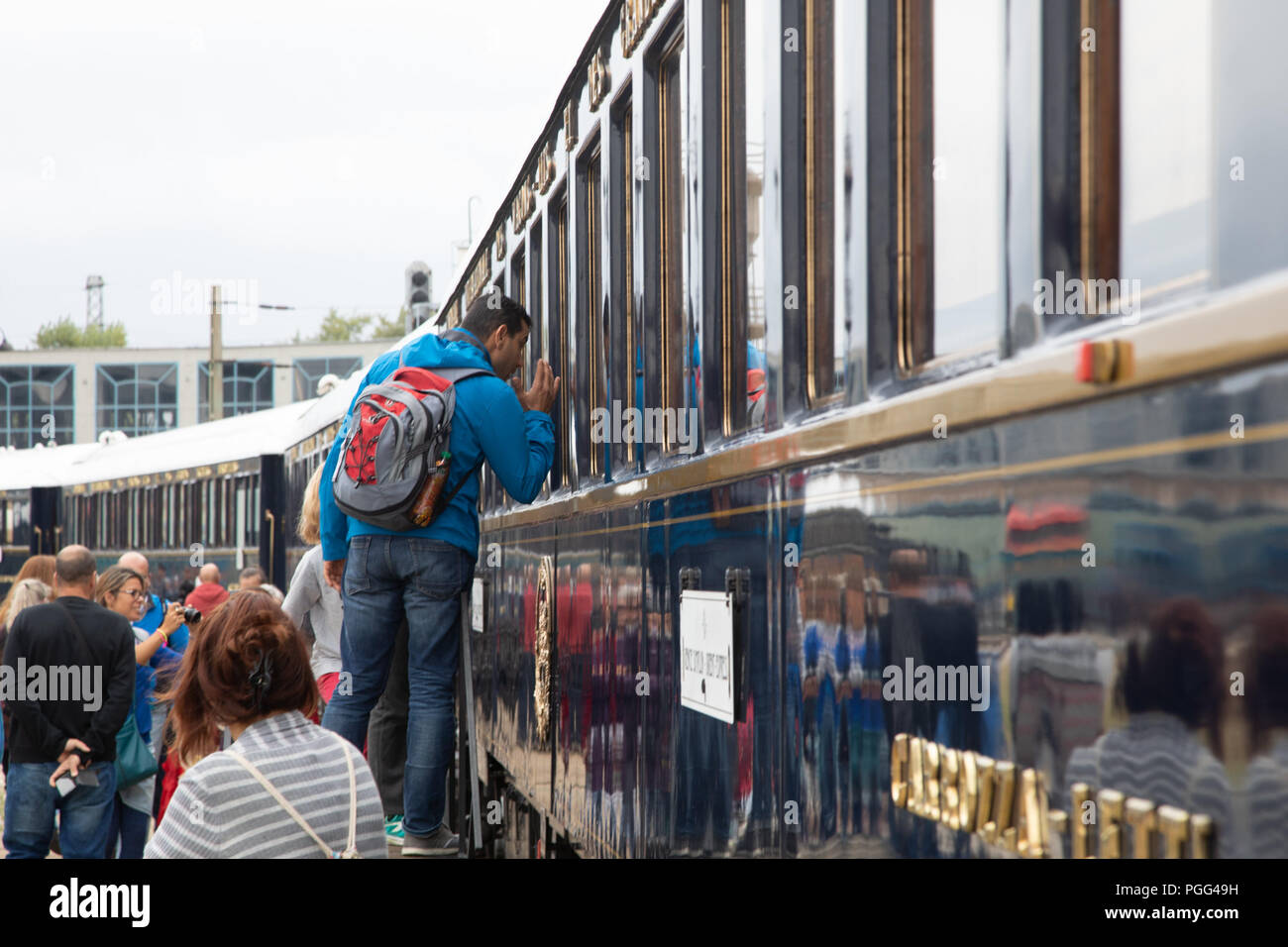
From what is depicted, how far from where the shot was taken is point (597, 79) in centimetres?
430

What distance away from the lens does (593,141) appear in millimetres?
4445

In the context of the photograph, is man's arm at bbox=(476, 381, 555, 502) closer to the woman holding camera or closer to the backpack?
the backpack

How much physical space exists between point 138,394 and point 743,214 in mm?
54656

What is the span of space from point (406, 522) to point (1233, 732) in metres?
3.53

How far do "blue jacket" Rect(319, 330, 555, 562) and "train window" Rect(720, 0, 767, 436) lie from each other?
166 cm

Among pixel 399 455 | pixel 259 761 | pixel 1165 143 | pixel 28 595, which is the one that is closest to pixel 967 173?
pixel 1165 143

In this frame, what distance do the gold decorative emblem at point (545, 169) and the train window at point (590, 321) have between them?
53 centimetres

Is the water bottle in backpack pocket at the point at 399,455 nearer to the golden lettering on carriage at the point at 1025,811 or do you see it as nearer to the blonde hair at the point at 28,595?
the golden lettering on carriage at the point at 1025,811

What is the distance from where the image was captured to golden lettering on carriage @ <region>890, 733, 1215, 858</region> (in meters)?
1.47
